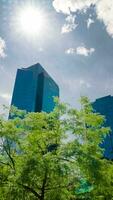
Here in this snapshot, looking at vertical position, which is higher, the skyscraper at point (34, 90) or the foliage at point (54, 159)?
the skyscraper at point (34, 90)

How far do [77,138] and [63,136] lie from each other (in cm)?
94

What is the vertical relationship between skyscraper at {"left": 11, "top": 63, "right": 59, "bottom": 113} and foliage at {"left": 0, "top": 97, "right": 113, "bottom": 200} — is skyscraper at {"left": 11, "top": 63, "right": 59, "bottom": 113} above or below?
above

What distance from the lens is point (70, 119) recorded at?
1697 cm

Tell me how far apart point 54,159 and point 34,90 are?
15580 centimetres

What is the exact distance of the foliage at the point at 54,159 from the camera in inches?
561

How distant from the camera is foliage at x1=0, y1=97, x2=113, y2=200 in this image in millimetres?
14250

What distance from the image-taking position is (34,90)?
170 m

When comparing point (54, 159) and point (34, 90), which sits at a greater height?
point (34, 90)

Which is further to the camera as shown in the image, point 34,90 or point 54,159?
point 34,90

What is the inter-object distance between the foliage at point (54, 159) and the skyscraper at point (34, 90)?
141 m

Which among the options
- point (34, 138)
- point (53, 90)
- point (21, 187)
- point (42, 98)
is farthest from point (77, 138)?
point (53, 90)

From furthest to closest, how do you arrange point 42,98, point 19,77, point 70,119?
point 19,77 < point 42,98 < point 70,119

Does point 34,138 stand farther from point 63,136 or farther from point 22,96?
point 22,96

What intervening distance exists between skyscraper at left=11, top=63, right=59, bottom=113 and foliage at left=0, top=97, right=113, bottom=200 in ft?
464
